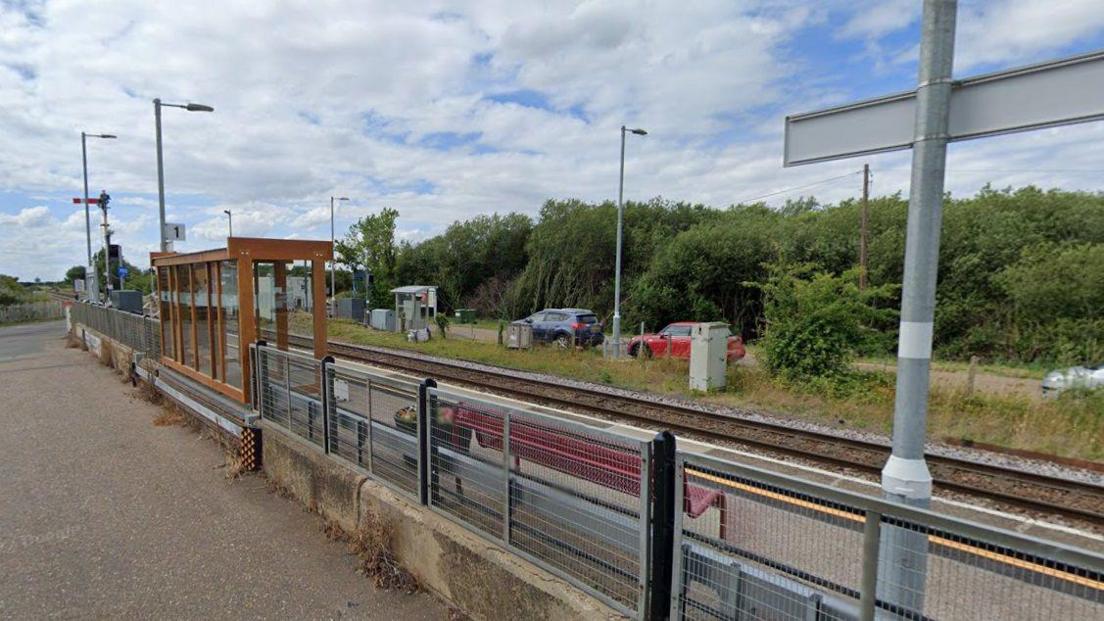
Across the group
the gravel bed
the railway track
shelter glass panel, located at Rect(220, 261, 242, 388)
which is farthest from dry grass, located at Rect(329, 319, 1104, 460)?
shelter glass panel, located at Rect(220, 261, 242, 388)

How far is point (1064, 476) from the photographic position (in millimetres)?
A: 7316

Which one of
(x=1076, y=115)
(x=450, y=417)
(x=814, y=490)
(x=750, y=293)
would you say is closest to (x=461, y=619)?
(x=450, y=417)

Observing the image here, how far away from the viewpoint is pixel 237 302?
301 inches

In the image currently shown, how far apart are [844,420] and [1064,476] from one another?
3.34 metres

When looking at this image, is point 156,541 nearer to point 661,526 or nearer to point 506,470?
point 506,470

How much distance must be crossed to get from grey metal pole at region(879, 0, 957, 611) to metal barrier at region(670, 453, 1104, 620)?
0.42 m

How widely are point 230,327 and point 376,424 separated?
432 centimetres

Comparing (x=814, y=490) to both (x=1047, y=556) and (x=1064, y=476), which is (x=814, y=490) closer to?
(x=1047, y=556)

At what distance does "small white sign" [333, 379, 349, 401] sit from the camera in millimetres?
5332

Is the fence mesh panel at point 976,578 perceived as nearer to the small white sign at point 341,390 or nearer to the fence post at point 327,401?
the small white sign at point 341,390

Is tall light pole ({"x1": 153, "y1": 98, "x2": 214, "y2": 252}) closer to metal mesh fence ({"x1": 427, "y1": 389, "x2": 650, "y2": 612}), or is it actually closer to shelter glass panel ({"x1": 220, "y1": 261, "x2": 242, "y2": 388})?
shelter glass panel ({"x1": 220, "y1": 261, "x2": 242, "y2": 388})

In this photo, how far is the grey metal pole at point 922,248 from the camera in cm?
259

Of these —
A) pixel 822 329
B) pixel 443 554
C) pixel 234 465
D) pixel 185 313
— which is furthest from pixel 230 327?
pixel 822 329

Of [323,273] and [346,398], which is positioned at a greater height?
[323,273]
